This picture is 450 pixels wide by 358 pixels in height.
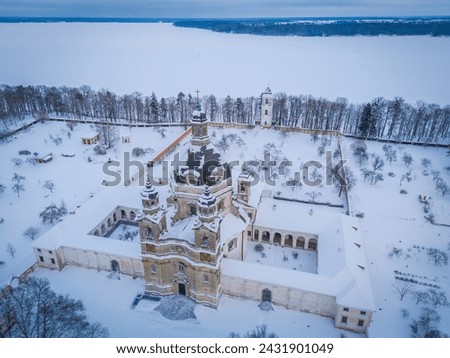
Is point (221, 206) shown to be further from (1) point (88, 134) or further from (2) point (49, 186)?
(1) point (88, 134)

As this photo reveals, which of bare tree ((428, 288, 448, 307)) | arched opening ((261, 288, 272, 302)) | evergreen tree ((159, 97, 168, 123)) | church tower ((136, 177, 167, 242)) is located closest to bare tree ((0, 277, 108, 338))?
church tower ((136, 177, 167, 242))

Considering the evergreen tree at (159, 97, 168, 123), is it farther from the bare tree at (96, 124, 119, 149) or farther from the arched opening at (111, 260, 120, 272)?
the arched opening at (111, 260, 120, 272)

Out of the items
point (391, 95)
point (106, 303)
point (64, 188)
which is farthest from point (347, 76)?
point (106, 303)

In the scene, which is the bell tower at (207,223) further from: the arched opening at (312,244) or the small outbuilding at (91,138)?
the small outbuilding at (91,138)

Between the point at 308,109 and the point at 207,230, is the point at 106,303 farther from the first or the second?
the point at 308,109

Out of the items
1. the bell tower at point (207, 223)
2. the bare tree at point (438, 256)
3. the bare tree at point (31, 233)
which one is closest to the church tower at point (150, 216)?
the bell tower at point (207, 223)

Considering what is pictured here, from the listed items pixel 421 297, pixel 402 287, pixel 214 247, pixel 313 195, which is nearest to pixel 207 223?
pixel 214 247
